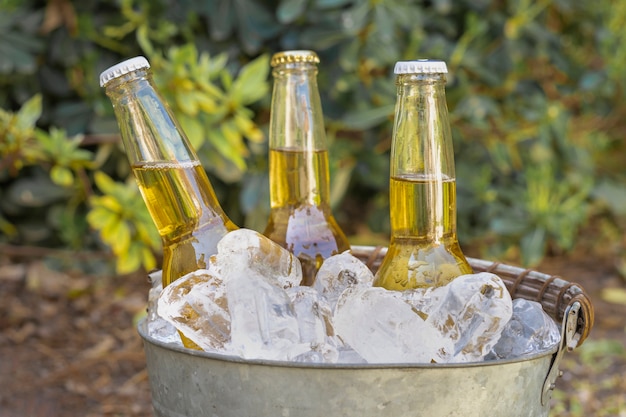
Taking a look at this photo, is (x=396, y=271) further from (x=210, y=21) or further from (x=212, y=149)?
(x=210, y=21)

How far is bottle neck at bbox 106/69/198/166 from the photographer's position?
104cm

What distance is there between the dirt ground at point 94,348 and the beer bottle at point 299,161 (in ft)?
3.57

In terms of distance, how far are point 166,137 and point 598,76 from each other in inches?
79.5

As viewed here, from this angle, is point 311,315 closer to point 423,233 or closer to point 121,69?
point 423,233

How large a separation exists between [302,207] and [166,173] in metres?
0.25

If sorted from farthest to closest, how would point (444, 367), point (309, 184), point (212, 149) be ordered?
point (212, 149) → point (309, 184) → point (444, 367)

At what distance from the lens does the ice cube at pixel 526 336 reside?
980 millimetres

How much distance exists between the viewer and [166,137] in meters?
1.07

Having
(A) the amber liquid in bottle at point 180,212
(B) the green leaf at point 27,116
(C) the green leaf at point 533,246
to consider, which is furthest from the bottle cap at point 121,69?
(C) the green leaf at point 533,246

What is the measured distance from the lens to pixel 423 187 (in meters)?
1.03

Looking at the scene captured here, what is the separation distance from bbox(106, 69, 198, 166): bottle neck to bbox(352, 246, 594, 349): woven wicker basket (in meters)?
0.53

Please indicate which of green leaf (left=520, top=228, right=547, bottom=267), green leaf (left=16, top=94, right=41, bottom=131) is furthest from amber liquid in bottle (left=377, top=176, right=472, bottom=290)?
green leaf (left=520, top=228, right=547, bottom=267)

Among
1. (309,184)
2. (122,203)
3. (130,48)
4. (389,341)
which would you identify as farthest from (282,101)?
(130,48)

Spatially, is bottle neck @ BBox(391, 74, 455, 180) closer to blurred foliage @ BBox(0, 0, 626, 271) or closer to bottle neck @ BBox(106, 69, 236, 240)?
bottle neck @ BBox(106, 69, 236, 240)
